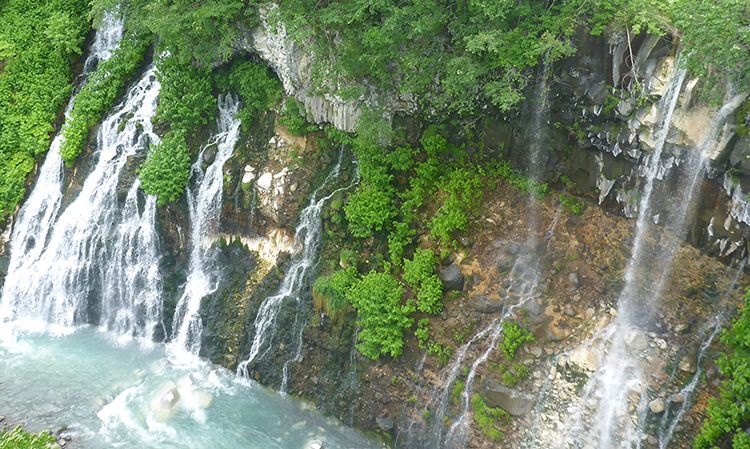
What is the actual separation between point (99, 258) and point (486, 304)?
29.5ft

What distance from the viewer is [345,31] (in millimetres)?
9133

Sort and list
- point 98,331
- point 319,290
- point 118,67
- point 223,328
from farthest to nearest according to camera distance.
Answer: point 118,67
point 98,331
point 223,328
point 319,290

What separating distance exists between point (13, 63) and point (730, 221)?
1689cm

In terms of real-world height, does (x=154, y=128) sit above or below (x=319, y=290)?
above

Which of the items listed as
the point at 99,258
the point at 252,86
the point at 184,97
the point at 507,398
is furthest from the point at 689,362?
the point at 99,258

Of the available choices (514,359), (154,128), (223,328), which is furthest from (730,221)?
(154,128)

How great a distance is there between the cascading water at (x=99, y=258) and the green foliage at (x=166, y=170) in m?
0.50

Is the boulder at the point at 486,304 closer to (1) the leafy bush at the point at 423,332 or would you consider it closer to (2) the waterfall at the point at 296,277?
(1) the leafy bush at the point at 423,332

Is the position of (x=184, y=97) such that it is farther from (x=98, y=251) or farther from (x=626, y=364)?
(x=626, y=364)

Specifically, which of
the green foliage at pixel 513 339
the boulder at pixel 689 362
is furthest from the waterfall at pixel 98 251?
the boulder at pixel 689 362

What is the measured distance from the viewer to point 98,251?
11.7 meters

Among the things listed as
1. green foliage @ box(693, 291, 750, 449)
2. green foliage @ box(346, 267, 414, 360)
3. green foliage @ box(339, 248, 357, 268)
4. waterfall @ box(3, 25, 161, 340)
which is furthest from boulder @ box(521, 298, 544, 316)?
waterfall @ box(3, 25, 161, 340)

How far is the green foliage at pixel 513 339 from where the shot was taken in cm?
812

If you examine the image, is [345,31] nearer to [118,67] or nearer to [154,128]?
[154,128]
